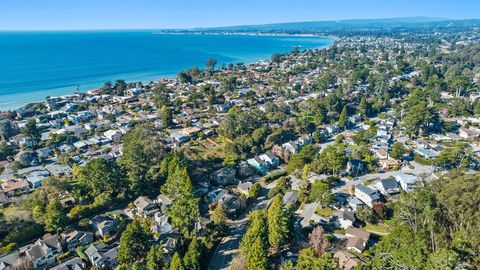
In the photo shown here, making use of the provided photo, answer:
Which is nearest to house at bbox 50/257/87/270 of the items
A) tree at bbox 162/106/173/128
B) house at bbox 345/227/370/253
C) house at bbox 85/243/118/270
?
house at bbox 85/243/118/270

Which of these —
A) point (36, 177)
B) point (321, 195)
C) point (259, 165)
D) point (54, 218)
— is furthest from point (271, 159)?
point (36, 177)

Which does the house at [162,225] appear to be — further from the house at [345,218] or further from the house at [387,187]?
the house at [387,187]

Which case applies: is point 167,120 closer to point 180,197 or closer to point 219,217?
point 180,197

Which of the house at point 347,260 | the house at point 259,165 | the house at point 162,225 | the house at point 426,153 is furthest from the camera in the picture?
the house at point 426,153

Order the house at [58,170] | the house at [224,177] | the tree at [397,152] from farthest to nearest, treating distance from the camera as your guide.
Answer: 1. the tree at [397,152]
2. the house at [58,170]
3. the house at [224,177]

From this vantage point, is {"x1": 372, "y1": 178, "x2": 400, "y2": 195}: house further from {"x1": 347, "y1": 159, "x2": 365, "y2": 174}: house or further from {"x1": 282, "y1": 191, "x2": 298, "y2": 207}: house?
{"x1": 282, "y1": 191, "x2": 298, "y2": 207}: house

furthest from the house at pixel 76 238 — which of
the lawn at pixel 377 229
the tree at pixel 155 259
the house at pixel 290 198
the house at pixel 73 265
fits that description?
the lawn at pixel 377 229
